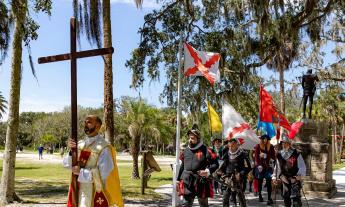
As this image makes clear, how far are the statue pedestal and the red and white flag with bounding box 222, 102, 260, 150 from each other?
2.10m

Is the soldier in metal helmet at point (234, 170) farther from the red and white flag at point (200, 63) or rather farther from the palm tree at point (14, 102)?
the palm tree at point (14, 102)

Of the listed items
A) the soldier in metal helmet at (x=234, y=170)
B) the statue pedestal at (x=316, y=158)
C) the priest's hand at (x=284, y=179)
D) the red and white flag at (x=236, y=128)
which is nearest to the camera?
the soldier in metal helmet at (x=234, y=170)

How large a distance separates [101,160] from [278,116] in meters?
7.33

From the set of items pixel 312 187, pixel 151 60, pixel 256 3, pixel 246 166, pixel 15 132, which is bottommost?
pixel 312 187

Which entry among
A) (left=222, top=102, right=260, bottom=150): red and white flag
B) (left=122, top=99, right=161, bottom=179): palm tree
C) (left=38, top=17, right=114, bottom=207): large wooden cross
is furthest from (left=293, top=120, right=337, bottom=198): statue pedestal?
(left=38, top=17, right=114, bottom=207): large wooden cross

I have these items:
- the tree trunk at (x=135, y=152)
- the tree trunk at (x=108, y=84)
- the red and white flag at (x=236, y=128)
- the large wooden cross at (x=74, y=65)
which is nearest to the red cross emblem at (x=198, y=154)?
the large wooden cross at (x=74, y=65)

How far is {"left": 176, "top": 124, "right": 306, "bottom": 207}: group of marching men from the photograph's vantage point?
7.82 m

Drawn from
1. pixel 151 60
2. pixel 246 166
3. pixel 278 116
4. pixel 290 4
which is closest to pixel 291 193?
pixel 246 166

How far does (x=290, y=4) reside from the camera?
652 inches

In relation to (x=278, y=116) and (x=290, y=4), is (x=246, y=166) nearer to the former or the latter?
(x=278, y=116)

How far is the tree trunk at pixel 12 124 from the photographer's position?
423 inches

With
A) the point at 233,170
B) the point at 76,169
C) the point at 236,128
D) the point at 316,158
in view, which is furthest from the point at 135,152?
the point at 76,169

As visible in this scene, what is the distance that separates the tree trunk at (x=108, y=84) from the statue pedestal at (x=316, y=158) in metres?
5.55

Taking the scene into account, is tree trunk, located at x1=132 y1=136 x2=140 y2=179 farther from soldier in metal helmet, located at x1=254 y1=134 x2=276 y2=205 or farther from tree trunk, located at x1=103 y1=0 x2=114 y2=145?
soldier in metal helmet, located at x1=254 y1=134 x2=276 y2=205
